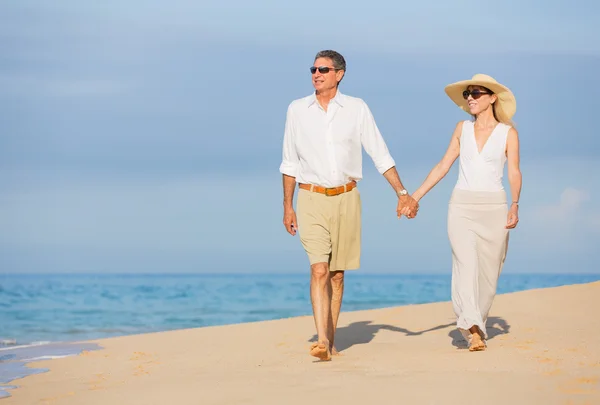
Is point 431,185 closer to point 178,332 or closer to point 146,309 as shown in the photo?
point 178,332

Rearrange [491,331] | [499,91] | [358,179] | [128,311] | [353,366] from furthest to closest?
[128,311], [491,331], [499,91], [358,179], [353,366]

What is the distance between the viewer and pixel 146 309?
3030 centimetres

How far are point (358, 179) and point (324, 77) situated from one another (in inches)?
35.2

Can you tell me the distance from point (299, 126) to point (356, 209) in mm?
846

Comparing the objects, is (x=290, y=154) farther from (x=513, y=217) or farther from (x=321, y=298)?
(x=513, y=217)

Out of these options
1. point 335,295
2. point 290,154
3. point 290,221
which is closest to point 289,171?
point 290,154

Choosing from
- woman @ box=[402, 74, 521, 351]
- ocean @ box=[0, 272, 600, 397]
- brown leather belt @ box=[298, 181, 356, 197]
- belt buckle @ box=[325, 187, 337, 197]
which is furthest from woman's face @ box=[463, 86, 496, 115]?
ocean @ box=[0, 272, 600, 397]

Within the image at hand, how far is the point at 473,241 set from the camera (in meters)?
8.41

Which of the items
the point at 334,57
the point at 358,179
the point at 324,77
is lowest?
the point at 358,179

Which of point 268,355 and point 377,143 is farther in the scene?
point 268,355

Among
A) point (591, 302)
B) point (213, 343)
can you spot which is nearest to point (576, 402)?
point (213, 343)

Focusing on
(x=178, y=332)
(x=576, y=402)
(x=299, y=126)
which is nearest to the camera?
(x=576, y=402)

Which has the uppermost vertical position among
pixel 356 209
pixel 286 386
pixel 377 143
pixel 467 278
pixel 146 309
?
pixel 377 143

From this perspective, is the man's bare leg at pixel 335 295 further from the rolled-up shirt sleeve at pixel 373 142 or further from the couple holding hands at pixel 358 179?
the rolled-up shirt sleeve at pixel 373 142
